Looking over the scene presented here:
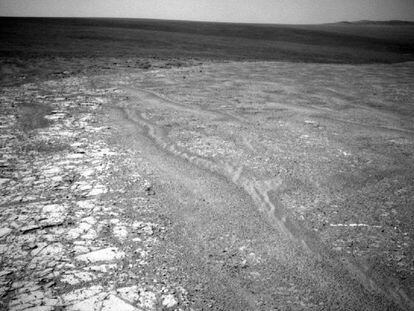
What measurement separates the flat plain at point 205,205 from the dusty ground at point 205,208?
0.01 metres

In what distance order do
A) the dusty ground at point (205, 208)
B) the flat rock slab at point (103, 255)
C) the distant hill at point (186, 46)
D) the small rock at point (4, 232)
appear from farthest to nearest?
1. the distant hill at point (186, 46)
2. the small rock at point (4, 232)
3. the flat rock slab at point (103, 255)
4. the dusty ground at point (205, 208)

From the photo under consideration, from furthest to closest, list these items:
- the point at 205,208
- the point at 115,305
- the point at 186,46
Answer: the point at 186,46, the point at 205,208, the point at 115,305

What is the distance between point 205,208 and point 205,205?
0.05 m

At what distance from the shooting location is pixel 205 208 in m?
2.79

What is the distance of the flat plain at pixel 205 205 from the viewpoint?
1.93m

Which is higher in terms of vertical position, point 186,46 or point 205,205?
point 186,46

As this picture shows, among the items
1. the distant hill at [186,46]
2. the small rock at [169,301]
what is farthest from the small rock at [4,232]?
the distant hill at [186,46]

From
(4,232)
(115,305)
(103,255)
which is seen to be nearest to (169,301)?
(115,305)

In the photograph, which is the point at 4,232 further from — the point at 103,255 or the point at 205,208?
the point at 205,208

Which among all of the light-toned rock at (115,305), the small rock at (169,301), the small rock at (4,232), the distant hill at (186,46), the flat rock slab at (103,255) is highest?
the distant hill at (186,46)

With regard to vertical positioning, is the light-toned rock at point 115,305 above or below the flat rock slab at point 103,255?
below

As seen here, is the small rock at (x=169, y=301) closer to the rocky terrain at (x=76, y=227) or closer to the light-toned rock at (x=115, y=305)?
the rocky terrain at (x=76, y=227)

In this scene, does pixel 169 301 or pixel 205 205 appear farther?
pixel 205 205

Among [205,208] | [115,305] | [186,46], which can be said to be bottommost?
[115,305]
